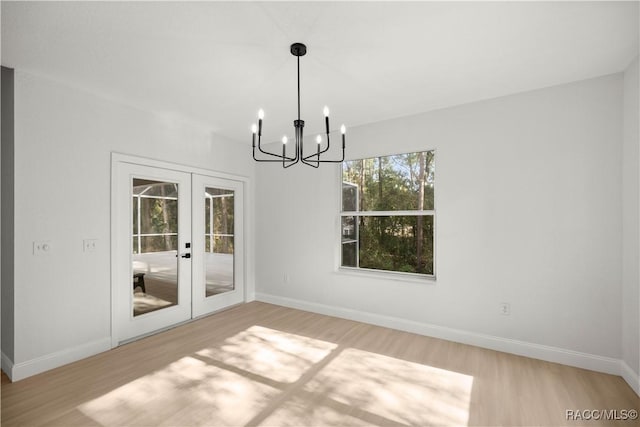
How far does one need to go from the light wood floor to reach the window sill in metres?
0.66

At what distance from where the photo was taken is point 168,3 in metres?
1.78

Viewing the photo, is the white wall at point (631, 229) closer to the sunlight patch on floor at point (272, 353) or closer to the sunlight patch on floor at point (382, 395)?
the sunlight patch on floor at point (382, 395)

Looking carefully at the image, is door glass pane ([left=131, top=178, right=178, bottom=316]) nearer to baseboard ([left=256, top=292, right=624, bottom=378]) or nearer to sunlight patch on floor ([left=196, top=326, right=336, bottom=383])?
sunlight patch on floor ([left=196, top=326, right=336, bottom=383])

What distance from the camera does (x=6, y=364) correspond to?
2.62 meters

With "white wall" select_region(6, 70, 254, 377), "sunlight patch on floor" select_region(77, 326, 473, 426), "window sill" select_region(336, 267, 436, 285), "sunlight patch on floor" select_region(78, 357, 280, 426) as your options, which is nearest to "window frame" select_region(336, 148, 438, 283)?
"window sill" select_region(336, 267, 436, 285)

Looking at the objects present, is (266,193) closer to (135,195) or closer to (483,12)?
(135,195)

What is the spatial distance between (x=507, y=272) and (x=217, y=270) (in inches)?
144

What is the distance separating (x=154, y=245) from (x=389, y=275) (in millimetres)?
2898

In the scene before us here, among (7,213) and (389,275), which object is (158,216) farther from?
(389,275)

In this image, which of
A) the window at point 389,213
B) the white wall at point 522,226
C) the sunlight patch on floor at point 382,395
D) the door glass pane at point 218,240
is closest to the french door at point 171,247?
the door glass pane at point 218,240

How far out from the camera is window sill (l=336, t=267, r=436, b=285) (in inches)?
144

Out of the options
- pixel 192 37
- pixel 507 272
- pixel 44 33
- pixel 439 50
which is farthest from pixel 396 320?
pixel 44 33

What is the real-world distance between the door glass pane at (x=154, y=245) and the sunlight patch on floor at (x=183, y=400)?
3.72 ft

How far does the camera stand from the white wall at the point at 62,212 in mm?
2586
